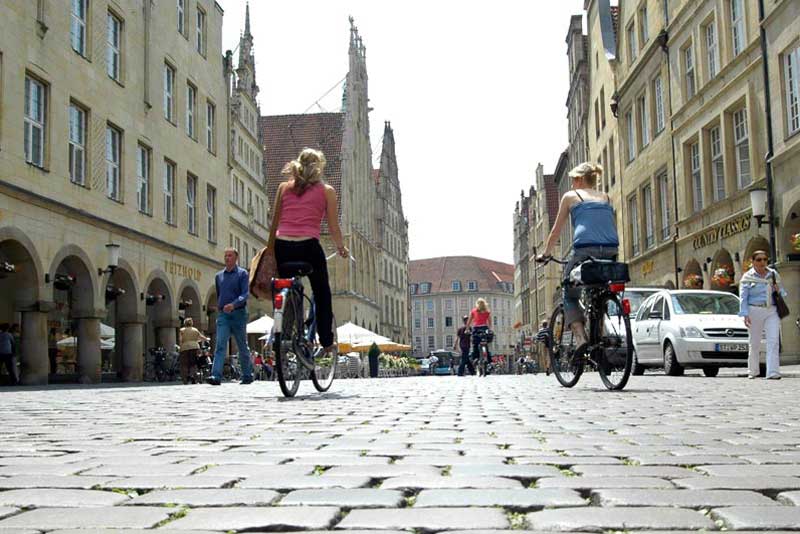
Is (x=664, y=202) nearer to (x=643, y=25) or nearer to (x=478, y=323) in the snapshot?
(x=643, y=25)

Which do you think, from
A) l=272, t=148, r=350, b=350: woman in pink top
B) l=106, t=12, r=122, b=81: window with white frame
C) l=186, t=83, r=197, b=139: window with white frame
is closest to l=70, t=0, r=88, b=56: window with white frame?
l=106, t=12, r=122, b=81: window with white frame

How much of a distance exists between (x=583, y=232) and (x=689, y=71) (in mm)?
23746

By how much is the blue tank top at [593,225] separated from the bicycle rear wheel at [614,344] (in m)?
0.57

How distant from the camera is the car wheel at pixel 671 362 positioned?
17.7m

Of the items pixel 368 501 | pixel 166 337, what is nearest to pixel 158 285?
pixel 166 337

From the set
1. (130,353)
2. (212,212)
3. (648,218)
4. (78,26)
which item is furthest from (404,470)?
(648,218)

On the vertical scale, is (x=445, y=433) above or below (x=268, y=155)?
below

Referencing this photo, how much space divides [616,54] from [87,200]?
2524 cm

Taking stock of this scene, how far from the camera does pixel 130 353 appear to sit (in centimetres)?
2791

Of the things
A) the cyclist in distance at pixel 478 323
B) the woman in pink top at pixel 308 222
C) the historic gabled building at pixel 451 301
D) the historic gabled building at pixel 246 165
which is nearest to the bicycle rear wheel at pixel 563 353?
the woman in pink top at pixel 308 222

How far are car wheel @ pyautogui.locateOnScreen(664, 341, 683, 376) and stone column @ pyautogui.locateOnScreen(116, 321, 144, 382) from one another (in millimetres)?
15489

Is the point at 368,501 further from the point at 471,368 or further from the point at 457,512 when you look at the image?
the point at 471,368

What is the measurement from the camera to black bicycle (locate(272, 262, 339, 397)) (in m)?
8.56

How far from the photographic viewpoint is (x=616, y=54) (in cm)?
4234
